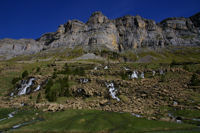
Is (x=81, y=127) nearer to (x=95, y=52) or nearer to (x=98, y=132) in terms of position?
(x=98, y=132)

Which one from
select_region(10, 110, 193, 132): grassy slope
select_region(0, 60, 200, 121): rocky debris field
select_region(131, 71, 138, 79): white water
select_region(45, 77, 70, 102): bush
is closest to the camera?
select_region(10, 110, 193, 132): grassy slope

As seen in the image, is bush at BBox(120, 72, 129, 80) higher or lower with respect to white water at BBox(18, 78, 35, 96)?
higher

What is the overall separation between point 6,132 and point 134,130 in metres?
19.8

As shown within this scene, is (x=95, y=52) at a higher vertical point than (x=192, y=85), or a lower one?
higher

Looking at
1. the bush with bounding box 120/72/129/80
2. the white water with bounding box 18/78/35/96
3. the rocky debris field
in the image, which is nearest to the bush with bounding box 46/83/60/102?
the rocky debris field

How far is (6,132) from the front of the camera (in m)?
23.0

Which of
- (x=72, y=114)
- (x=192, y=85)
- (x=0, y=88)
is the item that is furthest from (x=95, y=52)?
(x=72, y=114)

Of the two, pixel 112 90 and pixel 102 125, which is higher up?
pixel 112 90

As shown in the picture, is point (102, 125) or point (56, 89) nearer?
point (102, 125)

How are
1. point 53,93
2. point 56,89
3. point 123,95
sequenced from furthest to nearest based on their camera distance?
point 56,89 → point 53,93 → point 123,95

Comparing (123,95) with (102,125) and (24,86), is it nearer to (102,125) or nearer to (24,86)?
Answer: (102,125)

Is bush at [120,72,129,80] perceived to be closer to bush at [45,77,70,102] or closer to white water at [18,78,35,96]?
bush at [45,77,70,102]

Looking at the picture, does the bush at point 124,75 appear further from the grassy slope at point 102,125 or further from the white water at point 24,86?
the white water at point 24,86

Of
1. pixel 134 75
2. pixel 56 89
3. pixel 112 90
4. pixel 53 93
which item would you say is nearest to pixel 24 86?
pixel 56 89
